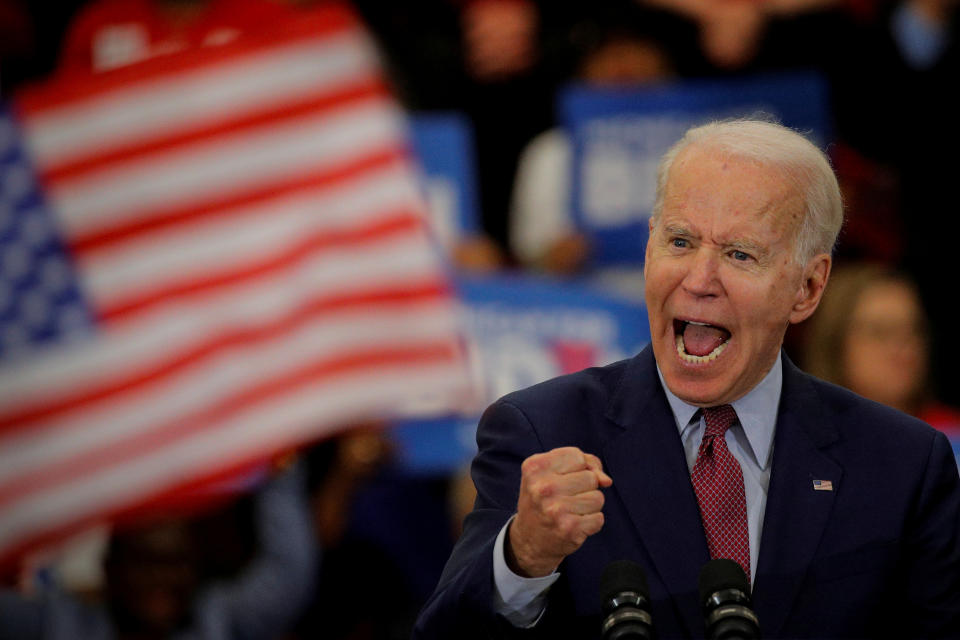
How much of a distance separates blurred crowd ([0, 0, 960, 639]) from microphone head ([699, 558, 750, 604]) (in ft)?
7.53

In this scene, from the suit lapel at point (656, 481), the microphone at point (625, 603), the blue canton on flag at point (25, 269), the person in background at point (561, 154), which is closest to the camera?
the microphone at point (625, 603)

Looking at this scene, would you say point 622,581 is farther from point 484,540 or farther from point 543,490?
point 484,540

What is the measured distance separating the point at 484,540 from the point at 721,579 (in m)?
0.39

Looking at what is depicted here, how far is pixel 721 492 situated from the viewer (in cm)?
204

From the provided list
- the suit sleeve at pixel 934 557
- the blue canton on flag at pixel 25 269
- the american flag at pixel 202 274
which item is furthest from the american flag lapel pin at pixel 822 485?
the blue canton on flag at pixel 25 269

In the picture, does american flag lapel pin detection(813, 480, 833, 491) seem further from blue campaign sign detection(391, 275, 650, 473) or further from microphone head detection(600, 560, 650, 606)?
blue campaign sign detection(391, 275, 650, 473)

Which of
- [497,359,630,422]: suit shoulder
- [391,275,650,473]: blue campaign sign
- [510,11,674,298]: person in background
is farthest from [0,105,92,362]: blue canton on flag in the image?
[497,359,630,422]: suit shoulder

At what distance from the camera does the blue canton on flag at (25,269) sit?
391 centimetres

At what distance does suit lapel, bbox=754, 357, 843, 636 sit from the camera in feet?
6.43

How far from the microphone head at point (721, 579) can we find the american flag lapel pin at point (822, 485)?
1.33 feet

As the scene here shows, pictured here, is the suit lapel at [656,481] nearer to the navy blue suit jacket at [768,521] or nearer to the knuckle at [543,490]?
the navy blue suit jacket at [768,521]

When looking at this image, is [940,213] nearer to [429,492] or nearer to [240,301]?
[429,492]

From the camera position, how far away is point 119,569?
3.72 m

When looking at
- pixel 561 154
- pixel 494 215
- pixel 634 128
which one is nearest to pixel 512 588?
pixel 634 128
